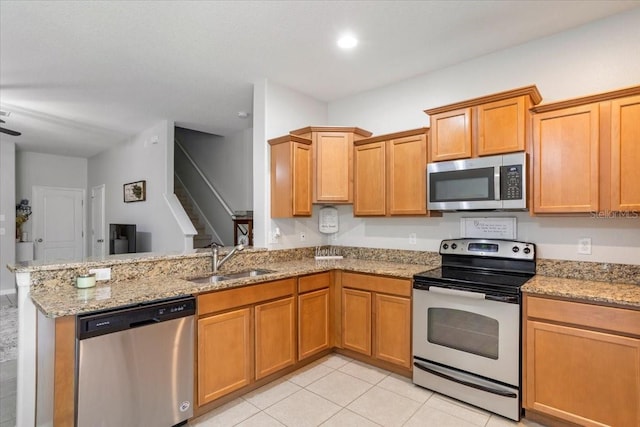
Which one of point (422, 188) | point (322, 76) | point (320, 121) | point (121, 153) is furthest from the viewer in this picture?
point (121, 153)

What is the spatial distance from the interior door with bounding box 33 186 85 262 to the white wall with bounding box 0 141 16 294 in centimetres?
83

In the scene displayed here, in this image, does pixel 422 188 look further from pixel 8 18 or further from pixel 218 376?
pixel 8 18

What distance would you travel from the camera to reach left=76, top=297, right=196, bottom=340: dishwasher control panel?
1749 millimetres

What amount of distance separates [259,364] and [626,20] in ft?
11.9

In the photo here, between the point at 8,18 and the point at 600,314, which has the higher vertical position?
the point at 8,18

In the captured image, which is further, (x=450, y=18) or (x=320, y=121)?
(x=320, y=121)

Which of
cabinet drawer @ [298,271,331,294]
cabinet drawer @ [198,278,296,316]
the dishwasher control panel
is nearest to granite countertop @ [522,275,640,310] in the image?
cabinet drawer @ [298,271,331,294]

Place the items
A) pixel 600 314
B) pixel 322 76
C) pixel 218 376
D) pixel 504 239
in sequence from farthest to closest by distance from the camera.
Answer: pixel 322 76 < pixel 504 239 < pixel 218 376 < pixel 600 314

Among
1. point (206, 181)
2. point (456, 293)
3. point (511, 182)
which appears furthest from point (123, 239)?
point (511, 182)

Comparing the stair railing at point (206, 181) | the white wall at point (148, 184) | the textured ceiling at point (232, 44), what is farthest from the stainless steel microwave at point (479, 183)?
the stair railing at point (206, 181)

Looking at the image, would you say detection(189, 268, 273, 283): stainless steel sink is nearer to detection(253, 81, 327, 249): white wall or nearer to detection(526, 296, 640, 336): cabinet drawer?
detection(253, 81, 327, 249): white wall

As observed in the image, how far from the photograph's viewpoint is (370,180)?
335 centimetres

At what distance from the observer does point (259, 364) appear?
2.60 meters

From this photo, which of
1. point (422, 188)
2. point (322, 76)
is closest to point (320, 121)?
point (322, 76)
